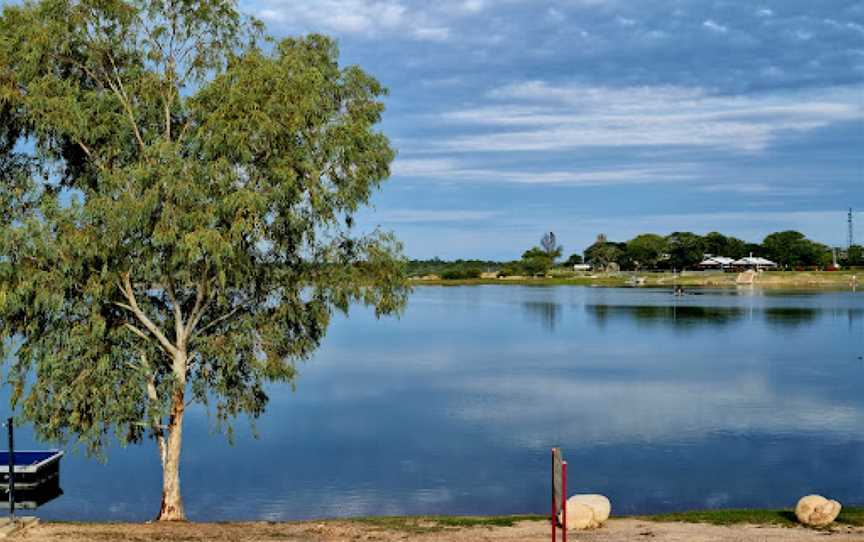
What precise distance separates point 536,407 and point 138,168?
33929mm

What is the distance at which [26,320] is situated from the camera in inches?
→ 953

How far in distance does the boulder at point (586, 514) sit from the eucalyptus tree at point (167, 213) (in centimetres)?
780

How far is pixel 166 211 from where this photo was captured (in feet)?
73.7

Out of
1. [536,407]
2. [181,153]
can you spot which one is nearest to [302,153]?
[181,153]

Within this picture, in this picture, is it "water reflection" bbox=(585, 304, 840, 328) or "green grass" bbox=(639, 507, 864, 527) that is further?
"water reflection" bbox=(585, 304, 840, 328)

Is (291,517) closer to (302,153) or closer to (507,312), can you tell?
(302,153)

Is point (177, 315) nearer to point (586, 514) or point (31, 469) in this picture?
point (31, 469)

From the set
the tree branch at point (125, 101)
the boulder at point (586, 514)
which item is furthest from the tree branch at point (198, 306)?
the boulder at point (586, 514)

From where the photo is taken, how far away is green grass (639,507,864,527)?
71.4 ft

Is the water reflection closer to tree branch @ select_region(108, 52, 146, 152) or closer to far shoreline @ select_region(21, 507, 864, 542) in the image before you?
far shoreline @ select_region(21, 507, 864, 542)

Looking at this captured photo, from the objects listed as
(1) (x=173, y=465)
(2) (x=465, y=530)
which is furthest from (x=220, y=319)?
(2) (x=465, y=530)

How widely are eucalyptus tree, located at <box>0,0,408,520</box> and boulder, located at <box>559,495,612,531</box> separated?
25.6 ft

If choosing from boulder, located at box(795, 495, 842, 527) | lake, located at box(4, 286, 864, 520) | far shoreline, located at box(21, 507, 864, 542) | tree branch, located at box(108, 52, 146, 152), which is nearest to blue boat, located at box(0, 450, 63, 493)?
lake, located at box(4, 286, 864, 520)

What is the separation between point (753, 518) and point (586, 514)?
467 cm
